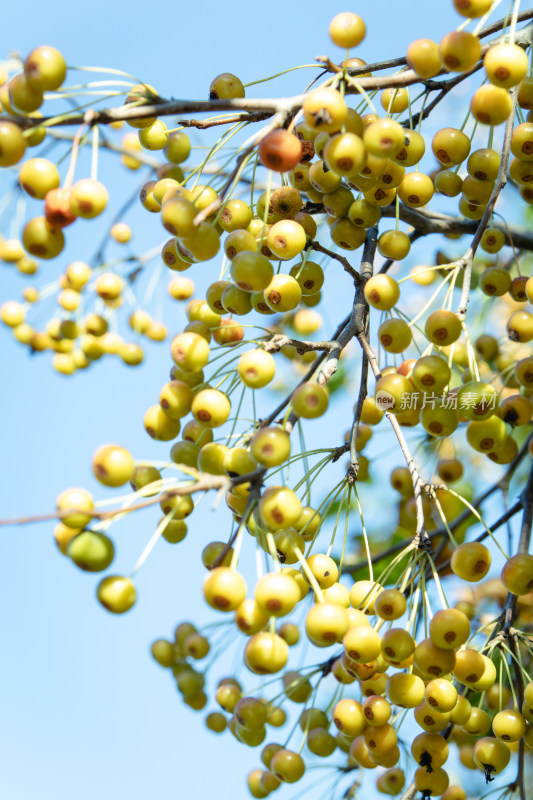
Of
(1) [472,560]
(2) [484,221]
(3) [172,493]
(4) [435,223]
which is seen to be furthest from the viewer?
(4) [435,223]

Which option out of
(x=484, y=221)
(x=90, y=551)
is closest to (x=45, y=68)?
(x=90, y=551)

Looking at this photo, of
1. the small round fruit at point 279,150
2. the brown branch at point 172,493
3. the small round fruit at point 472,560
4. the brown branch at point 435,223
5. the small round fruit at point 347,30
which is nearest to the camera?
the brown branch at point 172,493

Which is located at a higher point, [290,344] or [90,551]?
[290,344]

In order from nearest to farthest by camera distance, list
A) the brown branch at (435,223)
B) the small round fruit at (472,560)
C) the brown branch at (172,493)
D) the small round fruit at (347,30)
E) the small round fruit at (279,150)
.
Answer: the brown branch at (172,493)
the small round fruit at (279,150)
the small round fruit at (347,30)
the small round fruit at (472,560)
the brown branch at (435,223)

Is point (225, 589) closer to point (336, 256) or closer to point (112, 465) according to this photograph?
point (112, 465)

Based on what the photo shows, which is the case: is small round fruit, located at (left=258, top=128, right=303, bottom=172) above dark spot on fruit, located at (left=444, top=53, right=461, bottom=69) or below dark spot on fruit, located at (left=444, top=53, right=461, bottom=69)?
below

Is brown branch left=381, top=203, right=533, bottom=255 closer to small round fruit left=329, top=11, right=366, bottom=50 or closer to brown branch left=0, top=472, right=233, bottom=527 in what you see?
small round fruit left=329, top=11, right=366, bottom=50

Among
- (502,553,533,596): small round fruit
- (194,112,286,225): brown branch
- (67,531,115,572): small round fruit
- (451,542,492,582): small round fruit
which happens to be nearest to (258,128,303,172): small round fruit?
(194,112,286,225): brown branch

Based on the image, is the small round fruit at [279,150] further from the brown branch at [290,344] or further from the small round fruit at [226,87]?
the small round fruit at [226,87]

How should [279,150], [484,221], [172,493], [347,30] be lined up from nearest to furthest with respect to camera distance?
[172,493]
[279,150]
[347,30]
[484,221]

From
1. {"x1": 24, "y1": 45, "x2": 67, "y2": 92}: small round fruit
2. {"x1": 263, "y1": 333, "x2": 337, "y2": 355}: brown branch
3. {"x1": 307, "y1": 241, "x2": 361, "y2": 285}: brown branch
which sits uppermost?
{"x1": 307, "y1": 241, "x2": 361, "y2": 285}: brown branch

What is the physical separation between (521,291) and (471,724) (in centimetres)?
97

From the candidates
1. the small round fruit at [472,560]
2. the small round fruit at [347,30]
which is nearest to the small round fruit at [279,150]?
the small round fruit at [347,30]

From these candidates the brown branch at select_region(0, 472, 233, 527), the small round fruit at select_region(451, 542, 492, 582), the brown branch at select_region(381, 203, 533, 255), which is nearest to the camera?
the brown branch at select_region(0, 472, 233, 527)
